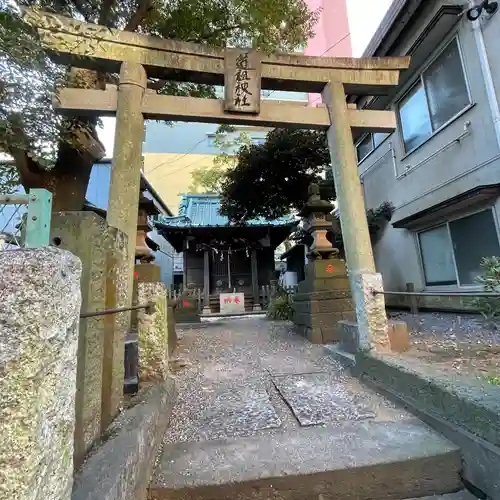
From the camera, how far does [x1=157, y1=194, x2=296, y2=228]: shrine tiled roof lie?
545 inches

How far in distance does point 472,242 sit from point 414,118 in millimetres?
3045

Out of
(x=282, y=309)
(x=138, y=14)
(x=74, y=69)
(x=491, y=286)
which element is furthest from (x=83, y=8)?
(x=282, y=309)

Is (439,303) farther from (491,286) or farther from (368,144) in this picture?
(368,144)

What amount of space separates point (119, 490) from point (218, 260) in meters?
14.1

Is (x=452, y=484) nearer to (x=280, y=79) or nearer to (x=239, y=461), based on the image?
(x=239, y=461)

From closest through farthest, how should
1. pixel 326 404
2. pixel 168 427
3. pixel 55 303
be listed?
pixel 55 303, pixel 168 427, pixel 326 404

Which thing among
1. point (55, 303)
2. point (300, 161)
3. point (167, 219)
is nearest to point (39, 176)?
point (55, 303)

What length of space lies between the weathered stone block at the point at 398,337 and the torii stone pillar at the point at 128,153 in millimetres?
2986

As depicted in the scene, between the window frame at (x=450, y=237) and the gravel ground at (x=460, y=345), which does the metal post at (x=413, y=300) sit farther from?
the gravel ground at (x=460, y=345)

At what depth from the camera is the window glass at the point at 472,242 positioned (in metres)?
4.94

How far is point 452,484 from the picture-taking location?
6.10 ft

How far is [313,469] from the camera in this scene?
1.77 m

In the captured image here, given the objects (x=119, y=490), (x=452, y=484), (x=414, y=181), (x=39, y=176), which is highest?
(x=414, y=181)

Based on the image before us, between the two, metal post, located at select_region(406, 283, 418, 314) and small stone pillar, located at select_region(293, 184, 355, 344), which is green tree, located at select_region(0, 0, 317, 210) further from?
metal post, located at select_region(406, 283, 418, 314)
